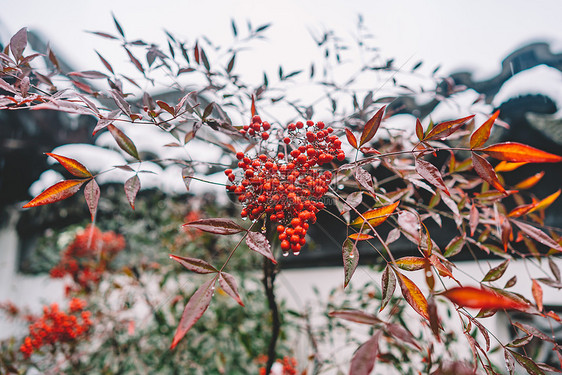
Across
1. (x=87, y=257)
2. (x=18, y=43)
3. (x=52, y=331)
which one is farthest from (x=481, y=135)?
(x=87, y=257)

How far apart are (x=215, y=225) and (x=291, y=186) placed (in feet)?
0.34

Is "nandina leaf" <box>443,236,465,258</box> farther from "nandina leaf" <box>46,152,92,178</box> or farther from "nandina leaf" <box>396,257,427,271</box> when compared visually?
"nandina leaf" <box>46,152,92,178</box>

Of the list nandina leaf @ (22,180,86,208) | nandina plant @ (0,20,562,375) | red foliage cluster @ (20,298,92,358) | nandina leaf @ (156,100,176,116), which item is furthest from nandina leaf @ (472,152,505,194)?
red foliage cluster @ (20,298,92,358)

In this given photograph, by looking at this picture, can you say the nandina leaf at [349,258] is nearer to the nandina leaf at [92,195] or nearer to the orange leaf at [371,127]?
the orange leaf at [371,127]

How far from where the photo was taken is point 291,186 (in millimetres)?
368

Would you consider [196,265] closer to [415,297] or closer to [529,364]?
[415,297]

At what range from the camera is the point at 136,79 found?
55cm

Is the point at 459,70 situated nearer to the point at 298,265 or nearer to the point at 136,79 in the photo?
the point at 136,79

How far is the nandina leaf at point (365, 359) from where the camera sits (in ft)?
0.80

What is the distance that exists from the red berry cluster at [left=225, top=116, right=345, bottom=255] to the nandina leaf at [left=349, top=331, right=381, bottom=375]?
126 millimetres

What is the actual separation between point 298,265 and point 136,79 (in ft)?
5.36

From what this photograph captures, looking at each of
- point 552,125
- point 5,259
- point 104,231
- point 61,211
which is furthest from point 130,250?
point 552,125

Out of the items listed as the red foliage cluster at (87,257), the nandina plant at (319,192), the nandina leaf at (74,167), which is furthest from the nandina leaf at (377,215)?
the red foliage cluster at (87,257)

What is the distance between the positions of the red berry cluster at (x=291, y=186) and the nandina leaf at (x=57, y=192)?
0.19 metres
